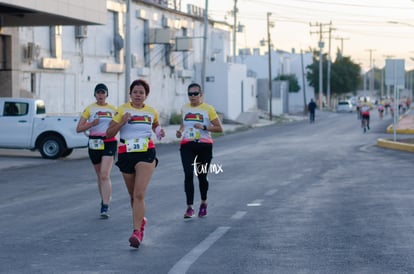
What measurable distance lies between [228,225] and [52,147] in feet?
55.1

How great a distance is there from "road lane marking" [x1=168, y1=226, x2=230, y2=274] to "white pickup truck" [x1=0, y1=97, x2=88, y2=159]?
54.6 feet

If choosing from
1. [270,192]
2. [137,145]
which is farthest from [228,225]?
[270,192]

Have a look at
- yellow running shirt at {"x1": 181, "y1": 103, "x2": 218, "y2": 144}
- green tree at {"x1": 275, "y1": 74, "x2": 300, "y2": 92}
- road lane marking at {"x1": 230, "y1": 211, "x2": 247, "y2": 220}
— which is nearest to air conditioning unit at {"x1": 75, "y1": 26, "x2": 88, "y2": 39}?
road lane marking at {"x1": 230, "y1": 211, "x2": 247, "y2": 220}

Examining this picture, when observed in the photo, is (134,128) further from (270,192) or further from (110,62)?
(110,62)

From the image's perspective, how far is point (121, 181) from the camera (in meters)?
19.2

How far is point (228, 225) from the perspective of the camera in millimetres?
11812

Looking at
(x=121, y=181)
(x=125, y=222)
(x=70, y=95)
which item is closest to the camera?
(x=125, y=222)

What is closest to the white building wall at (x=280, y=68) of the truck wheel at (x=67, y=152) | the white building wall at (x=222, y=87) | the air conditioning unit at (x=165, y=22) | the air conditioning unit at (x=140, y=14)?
the white building wall at (x=222, y=87)

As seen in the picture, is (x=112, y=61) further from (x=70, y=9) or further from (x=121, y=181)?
(x=121, y=181)

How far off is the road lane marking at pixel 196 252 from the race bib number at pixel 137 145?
1229 millimetres

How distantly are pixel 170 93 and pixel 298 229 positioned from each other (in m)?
48.0

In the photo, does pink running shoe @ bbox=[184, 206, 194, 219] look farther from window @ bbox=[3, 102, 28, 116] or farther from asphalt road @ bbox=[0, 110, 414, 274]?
window @ bbox=[3, 102, 28, 116]

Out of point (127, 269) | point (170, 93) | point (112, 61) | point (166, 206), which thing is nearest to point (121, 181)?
point (166, 206)

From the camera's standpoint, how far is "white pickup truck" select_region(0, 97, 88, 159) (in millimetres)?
27625
